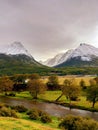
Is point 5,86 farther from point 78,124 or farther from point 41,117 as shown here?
point 78,124

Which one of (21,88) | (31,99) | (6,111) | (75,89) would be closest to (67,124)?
(6,111)

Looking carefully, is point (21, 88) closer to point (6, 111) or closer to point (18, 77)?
point (18, 77)

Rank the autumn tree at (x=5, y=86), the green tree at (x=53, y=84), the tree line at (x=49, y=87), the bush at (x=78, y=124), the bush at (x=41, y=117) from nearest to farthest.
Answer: the bush at (x=78, y=124) < the bush at (x=41, y=117) < the tree line at (x=49, y=87) < the autumn tree at (x=5, y=86) < the green tree at (x=53, y=84)

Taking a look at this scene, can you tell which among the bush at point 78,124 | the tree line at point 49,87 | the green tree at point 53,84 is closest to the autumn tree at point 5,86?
the tree line at point 49,87

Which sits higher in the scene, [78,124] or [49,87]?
[49,87]

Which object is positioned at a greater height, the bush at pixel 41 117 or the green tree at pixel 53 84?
the green tree at pixel 53 84

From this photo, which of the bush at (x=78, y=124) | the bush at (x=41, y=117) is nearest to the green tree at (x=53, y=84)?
the bush at (x=41, y=117)

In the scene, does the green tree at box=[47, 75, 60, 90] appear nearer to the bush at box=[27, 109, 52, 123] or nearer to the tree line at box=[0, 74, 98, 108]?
the tree line at box=[0, 74, 98, 108]

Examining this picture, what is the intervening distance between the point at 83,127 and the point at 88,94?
78304 millimetres

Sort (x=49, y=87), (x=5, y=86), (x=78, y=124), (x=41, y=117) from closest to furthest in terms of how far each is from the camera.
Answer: (x=78, y=124)
(x=41, y=117)
(x=5, y=86)
(x=49, y=87)

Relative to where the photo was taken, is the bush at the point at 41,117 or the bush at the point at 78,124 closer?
the bush at the point at 78,124

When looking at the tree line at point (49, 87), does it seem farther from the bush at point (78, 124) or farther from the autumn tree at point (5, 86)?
the bush at point (78, 124)

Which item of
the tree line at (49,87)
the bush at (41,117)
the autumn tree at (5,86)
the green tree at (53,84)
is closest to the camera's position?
the bush at (41,117)

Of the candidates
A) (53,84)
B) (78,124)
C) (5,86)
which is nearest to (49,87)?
(53,84)
